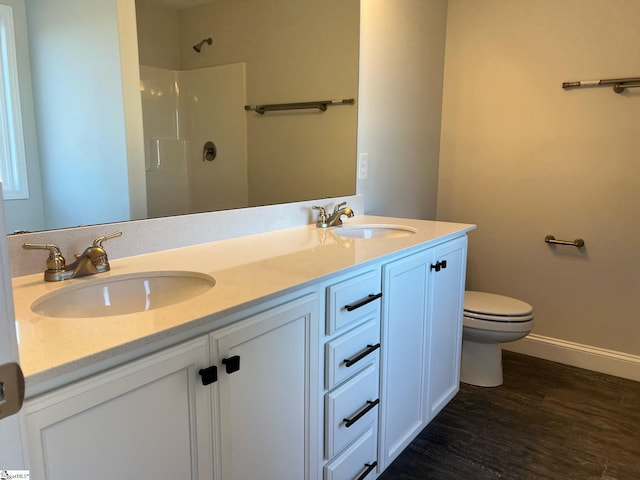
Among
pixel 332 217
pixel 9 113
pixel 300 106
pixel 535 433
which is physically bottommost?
pixel 535 433

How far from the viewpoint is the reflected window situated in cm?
113

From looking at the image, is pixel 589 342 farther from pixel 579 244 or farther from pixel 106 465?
pixel 106 465

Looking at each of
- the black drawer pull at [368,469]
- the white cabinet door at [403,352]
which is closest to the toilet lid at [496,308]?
the white cabinet door at [403,352]

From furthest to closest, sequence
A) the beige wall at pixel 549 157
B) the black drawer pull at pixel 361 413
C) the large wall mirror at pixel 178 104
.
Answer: the beige wall at pixel 549 157 < the black drawer pull at pixel 361 413 < the large wall mirror at pixel 178 104

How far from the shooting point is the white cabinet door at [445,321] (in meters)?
1.94

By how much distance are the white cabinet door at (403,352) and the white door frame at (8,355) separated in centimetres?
118

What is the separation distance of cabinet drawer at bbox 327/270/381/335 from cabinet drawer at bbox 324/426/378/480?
410 millimetres

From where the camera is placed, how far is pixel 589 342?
2725 mm

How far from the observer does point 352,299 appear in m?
1.43

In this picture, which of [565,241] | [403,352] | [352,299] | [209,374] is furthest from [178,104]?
[565,241]

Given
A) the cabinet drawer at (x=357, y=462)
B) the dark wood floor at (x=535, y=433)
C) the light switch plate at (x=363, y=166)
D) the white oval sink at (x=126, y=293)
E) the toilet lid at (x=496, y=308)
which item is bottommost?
the dark wood floor at (x=535, y=433)

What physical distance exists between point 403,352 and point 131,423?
3.58 feet

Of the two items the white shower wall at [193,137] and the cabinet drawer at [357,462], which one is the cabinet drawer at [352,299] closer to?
the cabinet drawer at [357,462]

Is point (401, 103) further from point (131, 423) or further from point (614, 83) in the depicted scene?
point (131, 423)
